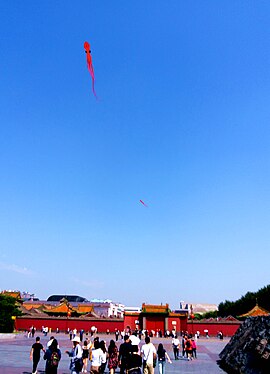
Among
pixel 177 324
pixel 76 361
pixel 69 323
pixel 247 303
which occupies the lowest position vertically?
pixel 76 361

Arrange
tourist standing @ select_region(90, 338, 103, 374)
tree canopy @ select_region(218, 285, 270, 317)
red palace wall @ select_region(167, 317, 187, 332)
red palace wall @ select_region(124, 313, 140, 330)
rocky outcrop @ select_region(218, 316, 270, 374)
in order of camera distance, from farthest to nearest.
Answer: tree canopy @ select_region(218, 285, 270, 317) → red palace wall @ select_region(124, 313, 140, 330) → red palace wall @ select_region(167, 317, 187, 332) → rocky outcrop @ select_region(218, 316, 270, 374) → tourist standing @ select_region(90, 338, 103, 374)

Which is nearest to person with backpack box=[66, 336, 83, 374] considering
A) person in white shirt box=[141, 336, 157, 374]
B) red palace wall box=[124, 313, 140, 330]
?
person in white shirt box=[141, 336, 157, 374]

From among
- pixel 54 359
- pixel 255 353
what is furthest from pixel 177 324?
pixel 54 359

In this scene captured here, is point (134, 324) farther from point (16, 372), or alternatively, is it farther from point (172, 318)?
point (16, 372)

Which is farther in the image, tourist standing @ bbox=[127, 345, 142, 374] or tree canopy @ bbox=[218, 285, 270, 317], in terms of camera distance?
tree canopy @ bbox=[218, 285, 270, 317]

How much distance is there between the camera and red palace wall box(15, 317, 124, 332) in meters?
48.9

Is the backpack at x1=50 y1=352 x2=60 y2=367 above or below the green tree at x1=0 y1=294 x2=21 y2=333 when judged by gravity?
below

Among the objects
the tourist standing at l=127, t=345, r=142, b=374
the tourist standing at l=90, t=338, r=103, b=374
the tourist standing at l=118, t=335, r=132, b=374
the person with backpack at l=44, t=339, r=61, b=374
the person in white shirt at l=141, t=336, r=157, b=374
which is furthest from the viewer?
the person in white shirt at l=141, t=336, r=157, b=374

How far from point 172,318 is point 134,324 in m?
5.46

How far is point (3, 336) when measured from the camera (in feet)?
103

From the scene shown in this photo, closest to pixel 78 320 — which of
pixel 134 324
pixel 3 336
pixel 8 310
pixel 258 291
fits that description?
pixel 134 324

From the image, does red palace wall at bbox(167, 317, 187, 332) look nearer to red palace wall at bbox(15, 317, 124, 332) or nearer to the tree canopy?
red palace wall at bbox(15, 317, 124, 332)

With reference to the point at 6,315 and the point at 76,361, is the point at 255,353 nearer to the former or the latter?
the point at 76,361

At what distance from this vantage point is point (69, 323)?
49.5 m
